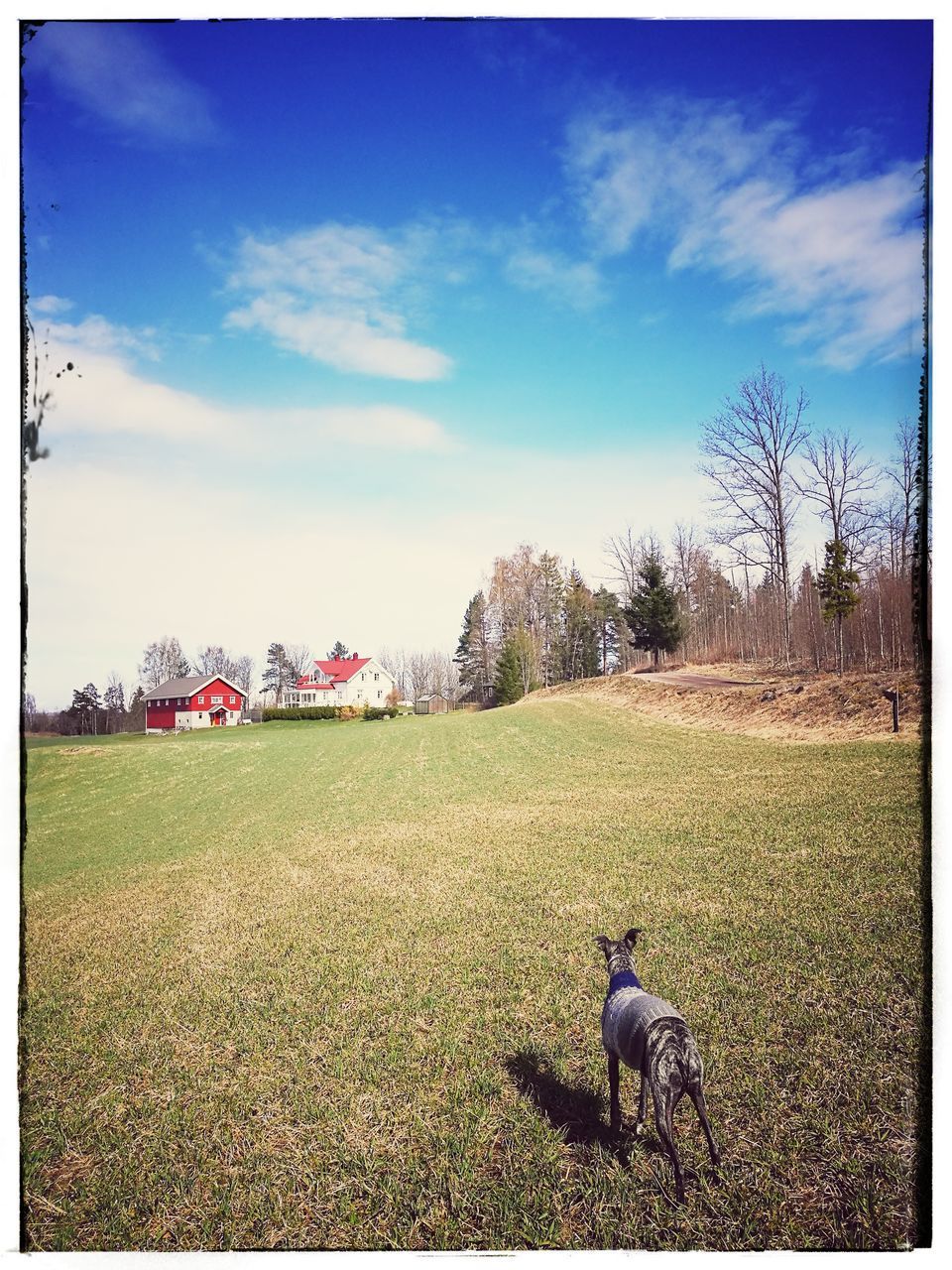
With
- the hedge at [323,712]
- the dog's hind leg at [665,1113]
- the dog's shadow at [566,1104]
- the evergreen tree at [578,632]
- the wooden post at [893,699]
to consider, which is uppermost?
the evergreen tree at [578,632]

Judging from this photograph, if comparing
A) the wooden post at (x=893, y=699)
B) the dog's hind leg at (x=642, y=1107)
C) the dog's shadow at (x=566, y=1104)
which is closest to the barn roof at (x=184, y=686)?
the dog's shadow at (x=566, y=1104)

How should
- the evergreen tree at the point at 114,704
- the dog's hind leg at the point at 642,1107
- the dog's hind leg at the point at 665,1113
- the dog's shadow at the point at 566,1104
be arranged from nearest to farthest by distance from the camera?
the dog's hind leg at the point at 665,1113, the dog's hind leg at the point at 642,1107, the dog's shadow at the point at 566,1104, the evergreen tree at the point at 114,704

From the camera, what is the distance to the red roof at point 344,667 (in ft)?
9.45

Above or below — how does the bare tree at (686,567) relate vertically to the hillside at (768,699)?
above

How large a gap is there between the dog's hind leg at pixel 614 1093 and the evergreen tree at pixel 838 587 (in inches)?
70.6

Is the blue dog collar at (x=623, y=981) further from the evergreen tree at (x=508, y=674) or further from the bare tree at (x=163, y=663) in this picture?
the bare tree at (x=163, y=663)

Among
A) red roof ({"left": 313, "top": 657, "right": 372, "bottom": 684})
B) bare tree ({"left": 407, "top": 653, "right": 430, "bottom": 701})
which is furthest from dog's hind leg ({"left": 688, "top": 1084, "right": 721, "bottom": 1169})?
red roof ({"left": 313, "top": 657, "right": 372, "bottom": 684})

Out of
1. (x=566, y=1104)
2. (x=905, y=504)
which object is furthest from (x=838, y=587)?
(x=566, y=1104)

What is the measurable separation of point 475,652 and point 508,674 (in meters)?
0.20

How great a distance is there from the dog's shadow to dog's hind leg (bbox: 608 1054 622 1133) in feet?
0.09

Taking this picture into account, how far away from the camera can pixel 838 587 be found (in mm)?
2424

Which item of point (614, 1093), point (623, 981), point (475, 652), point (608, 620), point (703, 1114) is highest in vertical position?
point (608, 620)

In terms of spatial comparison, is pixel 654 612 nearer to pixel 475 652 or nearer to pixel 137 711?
pixel 475 652

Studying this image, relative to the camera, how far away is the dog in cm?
124
